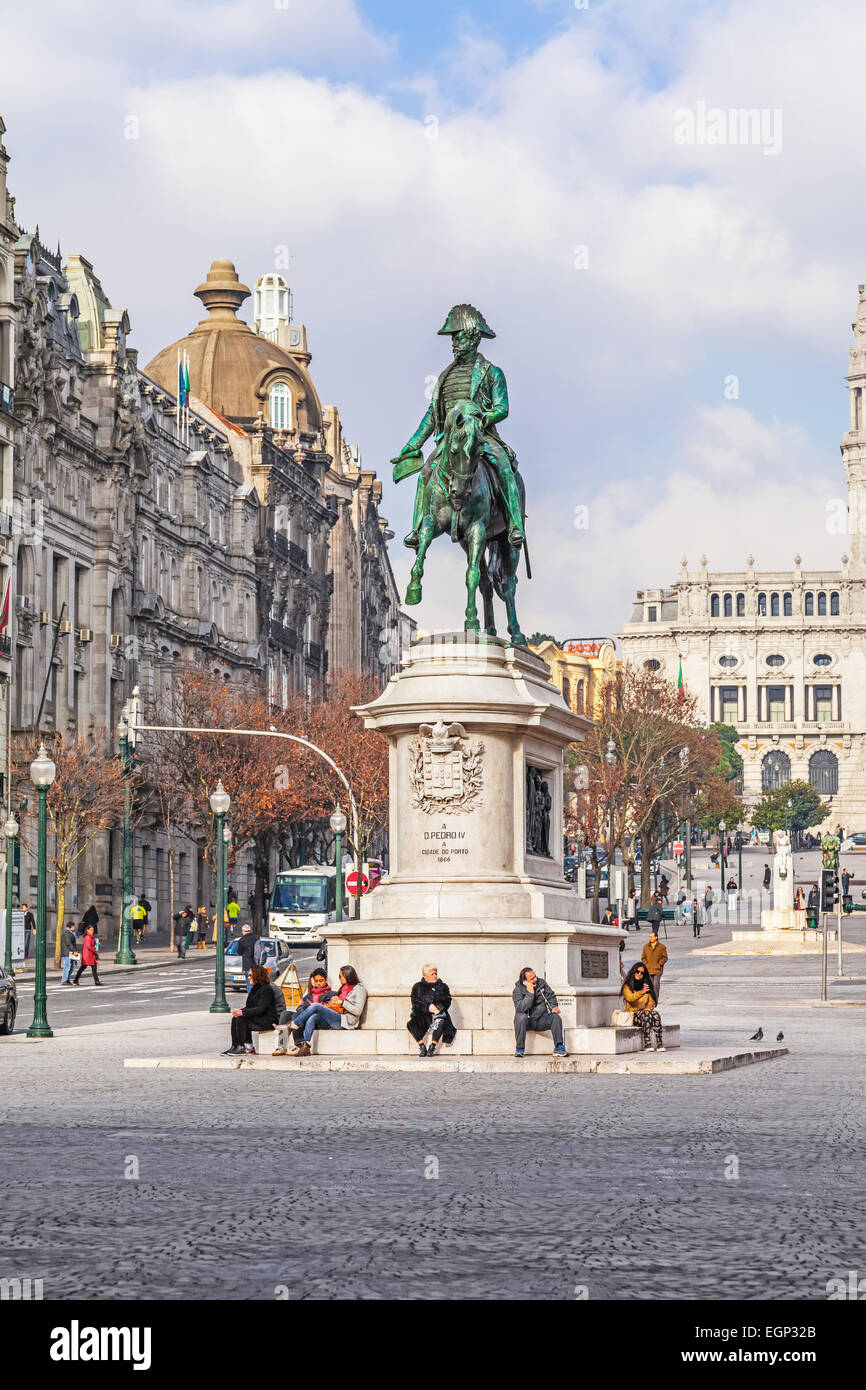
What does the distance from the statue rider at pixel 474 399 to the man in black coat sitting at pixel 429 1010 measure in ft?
19.4

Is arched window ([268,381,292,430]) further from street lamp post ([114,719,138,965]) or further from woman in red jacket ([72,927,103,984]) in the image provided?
woman in red jacket ([72,927,103,984])

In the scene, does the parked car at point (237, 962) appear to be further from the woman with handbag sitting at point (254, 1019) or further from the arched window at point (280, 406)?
the arched window at point (280, 406)

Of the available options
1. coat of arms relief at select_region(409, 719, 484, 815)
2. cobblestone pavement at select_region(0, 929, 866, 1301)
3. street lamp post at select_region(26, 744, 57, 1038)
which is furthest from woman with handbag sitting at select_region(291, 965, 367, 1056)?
street lamp post at select_region(26, 744, 57, 1038)

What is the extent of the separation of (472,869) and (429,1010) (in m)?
2.18

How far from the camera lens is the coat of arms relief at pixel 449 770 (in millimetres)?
25453

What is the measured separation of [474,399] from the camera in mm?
27094

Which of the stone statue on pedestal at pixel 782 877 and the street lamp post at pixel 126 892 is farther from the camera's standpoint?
the stone statue on pedestal at pixel 782 877

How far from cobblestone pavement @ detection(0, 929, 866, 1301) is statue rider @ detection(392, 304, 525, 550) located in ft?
Result: 25.6

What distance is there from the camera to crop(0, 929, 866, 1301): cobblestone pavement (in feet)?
31.5

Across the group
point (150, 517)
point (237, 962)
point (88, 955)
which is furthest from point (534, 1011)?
point (150, 517)

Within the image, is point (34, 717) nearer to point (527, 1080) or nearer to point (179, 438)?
point (179, 438)

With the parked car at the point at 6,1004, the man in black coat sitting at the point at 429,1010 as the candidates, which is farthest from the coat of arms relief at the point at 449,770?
the parked car at the point at 6,1004

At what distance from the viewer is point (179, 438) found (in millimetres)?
90375

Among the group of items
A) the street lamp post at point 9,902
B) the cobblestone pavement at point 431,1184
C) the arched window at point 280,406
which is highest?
the arched window at point 280,406
